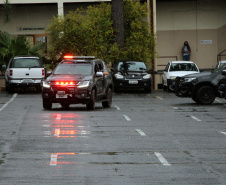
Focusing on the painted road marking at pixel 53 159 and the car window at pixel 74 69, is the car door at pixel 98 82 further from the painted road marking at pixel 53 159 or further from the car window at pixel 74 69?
the painted road marking at pixel 53 159

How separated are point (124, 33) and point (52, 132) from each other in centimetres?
2296

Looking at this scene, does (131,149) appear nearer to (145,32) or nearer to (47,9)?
(145,32)

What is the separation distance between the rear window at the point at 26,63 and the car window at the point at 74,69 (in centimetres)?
1011

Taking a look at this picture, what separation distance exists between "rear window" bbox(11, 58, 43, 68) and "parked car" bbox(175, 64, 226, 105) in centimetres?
1053

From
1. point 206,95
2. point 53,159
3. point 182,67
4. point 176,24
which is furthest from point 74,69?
point 176,24

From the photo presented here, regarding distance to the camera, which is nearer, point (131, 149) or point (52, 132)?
point (131, 149)

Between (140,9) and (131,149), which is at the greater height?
(140,9)

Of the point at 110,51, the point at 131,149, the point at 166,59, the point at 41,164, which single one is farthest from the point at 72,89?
the point at 166,59

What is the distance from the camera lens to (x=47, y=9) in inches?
1753

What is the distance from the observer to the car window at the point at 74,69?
22.9 m

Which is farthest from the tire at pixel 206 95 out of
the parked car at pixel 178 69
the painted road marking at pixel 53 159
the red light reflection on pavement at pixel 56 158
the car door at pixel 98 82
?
the painted road marking at pixel 53 159

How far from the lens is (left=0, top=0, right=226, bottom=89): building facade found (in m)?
44.4

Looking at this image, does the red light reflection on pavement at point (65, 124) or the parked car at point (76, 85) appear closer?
the red light reflection on pavement at point (65, 124)

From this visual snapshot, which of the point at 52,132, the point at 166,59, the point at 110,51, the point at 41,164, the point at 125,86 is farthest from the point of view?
the point at 166,59
